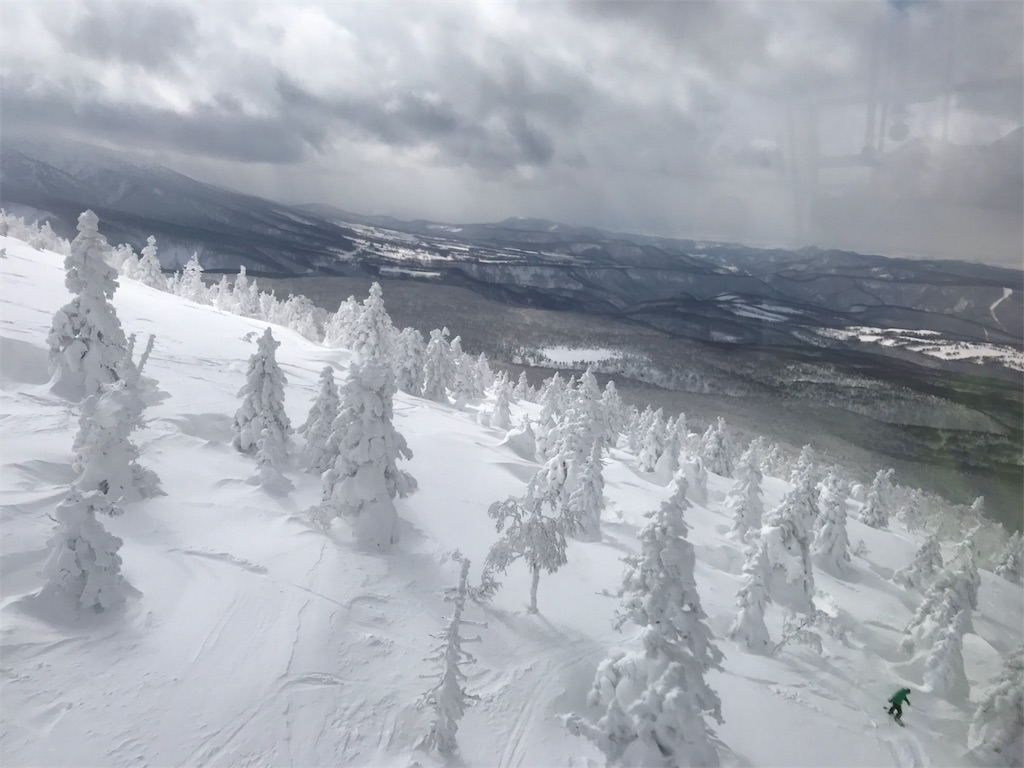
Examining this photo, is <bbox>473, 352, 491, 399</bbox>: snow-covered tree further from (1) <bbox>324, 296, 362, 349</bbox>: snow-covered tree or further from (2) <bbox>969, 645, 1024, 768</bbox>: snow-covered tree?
(2) <bbox>969, 645, 1024, 768</bbox>: snow-covered tree

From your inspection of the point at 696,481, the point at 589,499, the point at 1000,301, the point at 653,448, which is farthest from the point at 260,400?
the point at 1000,301

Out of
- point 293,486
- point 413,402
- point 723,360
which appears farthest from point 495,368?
point 293,486

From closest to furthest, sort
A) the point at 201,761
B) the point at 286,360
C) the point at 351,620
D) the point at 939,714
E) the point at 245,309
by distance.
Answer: the point at 201,761 → the point at 351,620 → the point at 939,714 → the point at 286,360 → the point at 245,309

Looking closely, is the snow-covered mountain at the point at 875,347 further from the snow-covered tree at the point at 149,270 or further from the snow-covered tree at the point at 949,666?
the snow-covered tree at the point at 149,270

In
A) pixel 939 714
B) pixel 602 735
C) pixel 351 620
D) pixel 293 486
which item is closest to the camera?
pixel 602 735

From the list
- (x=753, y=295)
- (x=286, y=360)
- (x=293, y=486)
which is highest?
(x=753, y=295)

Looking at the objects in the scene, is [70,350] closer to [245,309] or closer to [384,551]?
[384,551]
